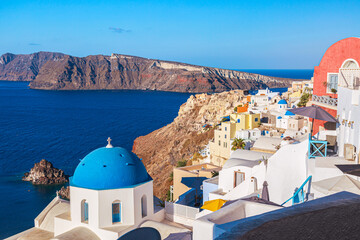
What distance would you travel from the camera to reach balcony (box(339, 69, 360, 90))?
1380 cm

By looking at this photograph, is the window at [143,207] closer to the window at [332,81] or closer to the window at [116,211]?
the window at [116,211]

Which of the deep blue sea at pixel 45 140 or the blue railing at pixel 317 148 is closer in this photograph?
the blue railing at pixel 317 148

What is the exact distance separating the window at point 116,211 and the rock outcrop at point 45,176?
2858 cm

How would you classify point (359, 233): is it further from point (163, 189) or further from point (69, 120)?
point (69, 120)

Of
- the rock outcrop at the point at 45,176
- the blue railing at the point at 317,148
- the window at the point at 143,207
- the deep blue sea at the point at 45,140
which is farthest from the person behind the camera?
the rock outcrop at the point at 45,176

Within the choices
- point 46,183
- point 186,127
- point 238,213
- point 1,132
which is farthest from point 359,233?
point 1,132

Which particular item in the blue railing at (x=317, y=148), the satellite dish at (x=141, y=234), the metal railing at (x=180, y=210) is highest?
the blue railing at (x=317, y=148)

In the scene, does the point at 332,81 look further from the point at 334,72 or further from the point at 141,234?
the point at 141,234

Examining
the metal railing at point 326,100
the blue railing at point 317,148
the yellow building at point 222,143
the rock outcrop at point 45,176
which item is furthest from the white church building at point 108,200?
the rock outcrop at point 45,176

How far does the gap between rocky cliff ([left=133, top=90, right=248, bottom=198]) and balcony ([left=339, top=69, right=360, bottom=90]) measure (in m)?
16.3

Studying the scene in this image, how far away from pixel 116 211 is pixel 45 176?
1151 inches

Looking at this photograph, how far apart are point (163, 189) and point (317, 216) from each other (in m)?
24.9

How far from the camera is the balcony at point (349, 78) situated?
1380 centimetres

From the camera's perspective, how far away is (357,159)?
440 inches
